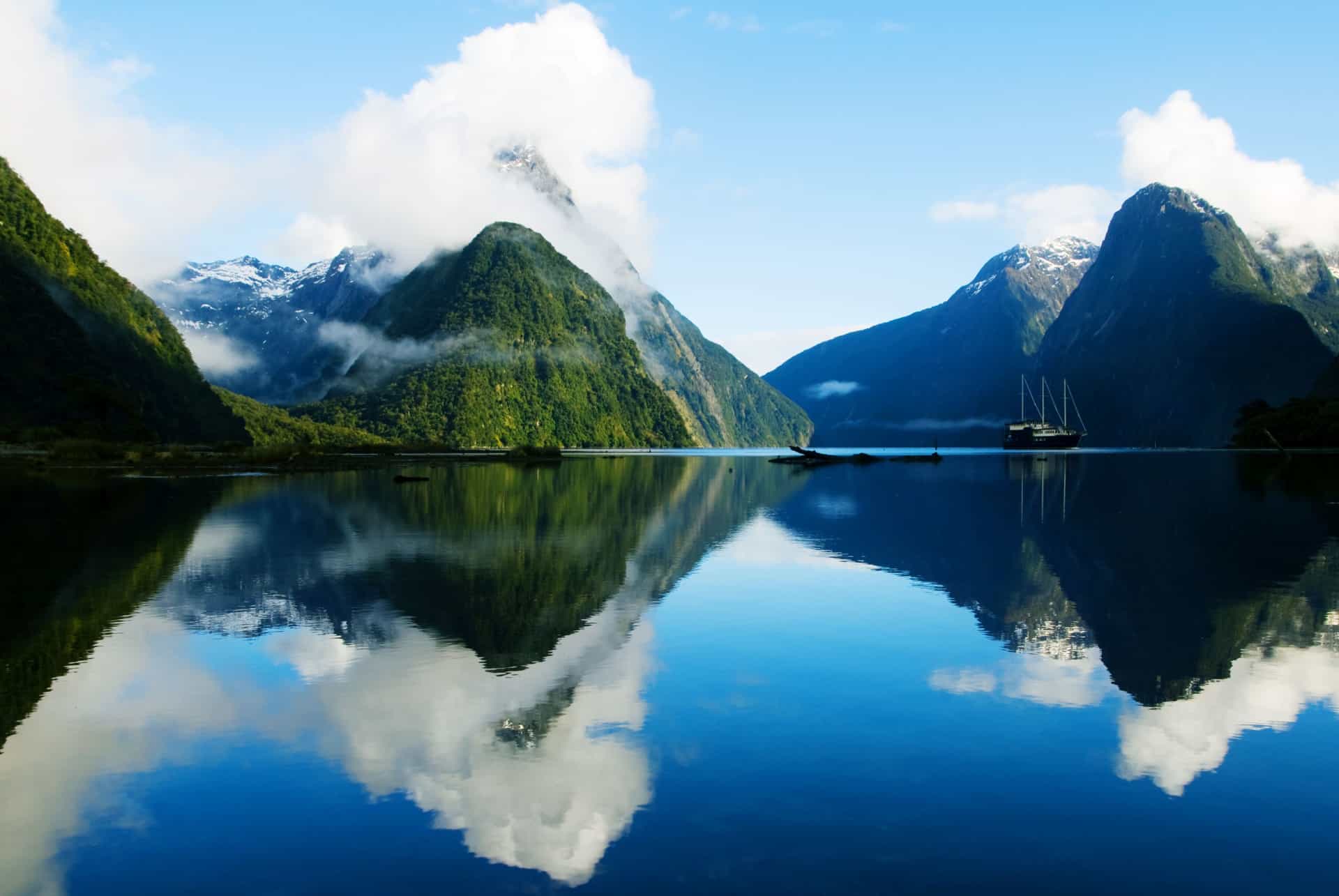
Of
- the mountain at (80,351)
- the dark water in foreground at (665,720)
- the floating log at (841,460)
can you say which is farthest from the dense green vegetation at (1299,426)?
the mountain at (80,351)

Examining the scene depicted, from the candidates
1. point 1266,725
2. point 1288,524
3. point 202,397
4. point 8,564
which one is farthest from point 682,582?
point 202,397

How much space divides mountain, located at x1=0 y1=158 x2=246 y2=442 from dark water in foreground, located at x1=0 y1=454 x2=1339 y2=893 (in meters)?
114

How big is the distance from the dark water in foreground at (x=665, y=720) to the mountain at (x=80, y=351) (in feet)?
375

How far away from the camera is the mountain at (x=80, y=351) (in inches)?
5113

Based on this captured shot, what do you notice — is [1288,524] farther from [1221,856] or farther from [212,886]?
[212,886]

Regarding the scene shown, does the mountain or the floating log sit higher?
the mountain

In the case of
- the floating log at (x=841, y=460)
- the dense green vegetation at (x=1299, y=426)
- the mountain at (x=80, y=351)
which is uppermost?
the mountain at (x=80, y=351)

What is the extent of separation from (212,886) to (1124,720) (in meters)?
13.0

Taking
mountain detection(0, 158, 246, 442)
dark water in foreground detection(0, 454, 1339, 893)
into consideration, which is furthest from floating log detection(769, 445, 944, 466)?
dark water in foreground detection(0, 454, 1339, 893)

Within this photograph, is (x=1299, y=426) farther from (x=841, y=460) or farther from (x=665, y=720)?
(x=665, y=720)

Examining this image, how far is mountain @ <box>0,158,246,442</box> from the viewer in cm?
12988

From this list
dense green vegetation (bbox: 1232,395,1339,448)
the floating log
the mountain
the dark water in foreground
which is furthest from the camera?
dense green vegetation (bbox: 1232,395,1339,448)

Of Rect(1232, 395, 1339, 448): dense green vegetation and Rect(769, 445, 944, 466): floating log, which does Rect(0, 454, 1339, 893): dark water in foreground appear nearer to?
Rect(769, 445, 944, 466): floating log

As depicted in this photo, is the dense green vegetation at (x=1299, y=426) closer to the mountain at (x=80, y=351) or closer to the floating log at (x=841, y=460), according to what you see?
the floating log at (x=841, y=460)
